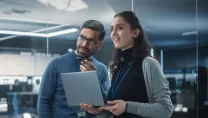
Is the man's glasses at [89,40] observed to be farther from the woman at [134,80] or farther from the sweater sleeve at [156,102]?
the sweater sleeve at [156,102]

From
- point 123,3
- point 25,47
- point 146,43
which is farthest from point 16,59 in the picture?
point 146,43

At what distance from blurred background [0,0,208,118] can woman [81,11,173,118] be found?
5.58 feet

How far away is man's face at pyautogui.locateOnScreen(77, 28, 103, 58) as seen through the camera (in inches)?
69.3

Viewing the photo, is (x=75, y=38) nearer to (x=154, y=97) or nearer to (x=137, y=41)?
(x=137, y=41)

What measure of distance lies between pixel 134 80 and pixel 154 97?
122mm

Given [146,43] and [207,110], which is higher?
[146,43]

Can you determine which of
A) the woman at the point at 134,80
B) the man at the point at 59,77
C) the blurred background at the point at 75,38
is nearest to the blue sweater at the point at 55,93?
the man at the point at 59,77

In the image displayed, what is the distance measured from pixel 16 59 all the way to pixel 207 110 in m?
2.94

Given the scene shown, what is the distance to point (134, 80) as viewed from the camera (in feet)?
4.43

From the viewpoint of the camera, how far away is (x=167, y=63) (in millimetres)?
4281

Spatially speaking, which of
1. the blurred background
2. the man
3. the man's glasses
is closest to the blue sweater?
the man

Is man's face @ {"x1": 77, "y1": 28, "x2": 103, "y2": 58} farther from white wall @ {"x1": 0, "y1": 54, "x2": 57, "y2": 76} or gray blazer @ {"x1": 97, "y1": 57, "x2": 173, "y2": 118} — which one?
white wall @ {"x1": 0, "y1": 54, "x2": 57, "y2": 76}

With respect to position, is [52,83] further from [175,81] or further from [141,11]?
[175,81]

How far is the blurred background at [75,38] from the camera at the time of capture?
3119 mm
